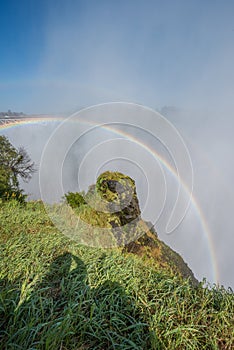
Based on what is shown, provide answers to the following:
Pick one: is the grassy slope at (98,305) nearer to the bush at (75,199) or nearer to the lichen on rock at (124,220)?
the lichen on rock at (124,220)

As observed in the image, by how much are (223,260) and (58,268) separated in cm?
8345

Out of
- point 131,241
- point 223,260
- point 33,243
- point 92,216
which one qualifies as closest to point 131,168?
point 92,216

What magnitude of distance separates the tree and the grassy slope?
107 inches

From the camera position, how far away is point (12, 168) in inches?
244

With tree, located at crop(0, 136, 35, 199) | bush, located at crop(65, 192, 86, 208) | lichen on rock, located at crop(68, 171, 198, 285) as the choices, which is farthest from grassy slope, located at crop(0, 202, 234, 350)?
tree, located at crop(0, 136, 35, 199)

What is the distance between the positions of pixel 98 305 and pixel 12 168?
510 cm

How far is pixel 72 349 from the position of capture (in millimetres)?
1686

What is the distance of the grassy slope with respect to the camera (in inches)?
71.7

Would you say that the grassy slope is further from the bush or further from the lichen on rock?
the bush

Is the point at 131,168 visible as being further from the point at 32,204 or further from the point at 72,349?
the point at 72,349

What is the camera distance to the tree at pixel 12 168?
5.77m

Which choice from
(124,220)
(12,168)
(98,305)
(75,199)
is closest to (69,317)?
(98,305)

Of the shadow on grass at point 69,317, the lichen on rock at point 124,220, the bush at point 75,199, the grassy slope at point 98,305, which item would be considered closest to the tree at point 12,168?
the bush at point 75,199

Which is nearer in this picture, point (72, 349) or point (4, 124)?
point (72, 349)
